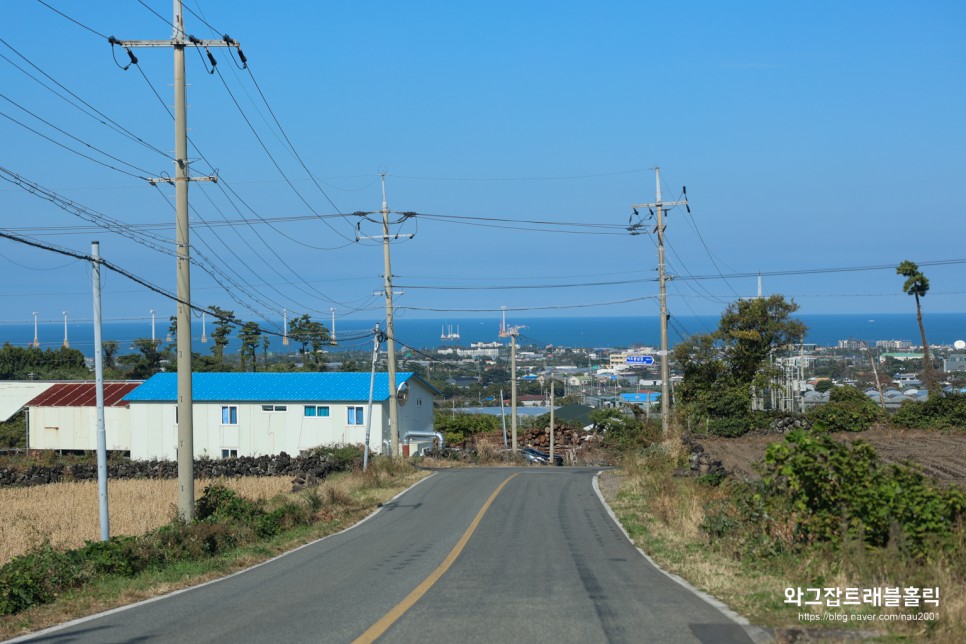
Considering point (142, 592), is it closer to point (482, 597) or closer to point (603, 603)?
point (482, 597)

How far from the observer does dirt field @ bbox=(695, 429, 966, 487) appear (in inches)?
1300

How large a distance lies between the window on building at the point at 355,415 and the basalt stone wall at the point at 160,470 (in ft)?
22.6

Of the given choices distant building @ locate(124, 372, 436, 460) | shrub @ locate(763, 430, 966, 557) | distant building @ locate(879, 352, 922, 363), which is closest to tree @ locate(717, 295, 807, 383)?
distant building @ locate(124, 372, 436, 460)

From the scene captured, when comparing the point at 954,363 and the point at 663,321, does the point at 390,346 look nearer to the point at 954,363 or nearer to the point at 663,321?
the point at 663,321

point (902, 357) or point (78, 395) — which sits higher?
point (902, 357)

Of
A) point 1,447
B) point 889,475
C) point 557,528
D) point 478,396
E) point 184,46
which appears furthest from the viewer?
point 478,396

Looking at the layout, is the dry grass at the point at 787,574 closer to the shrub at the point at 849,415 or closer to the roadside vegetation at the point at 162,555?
the roadside vegetation at the point at 162,555

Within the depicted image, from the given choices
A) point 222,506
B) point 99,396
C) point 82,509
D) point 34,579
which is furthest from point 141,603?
point 82,509

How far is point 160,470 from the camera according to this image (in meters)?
46.4

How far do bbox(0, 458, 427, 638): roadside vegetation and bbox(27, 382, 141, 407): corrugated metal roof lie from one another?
3865 centimetres

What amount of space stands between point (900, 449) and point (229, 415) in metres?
37.5

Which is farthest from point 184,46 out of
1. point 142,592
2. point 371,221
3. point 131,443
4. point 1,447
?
point 1,447

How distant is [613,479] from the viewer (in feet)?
117

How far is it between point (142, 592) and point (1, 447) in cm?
5831
